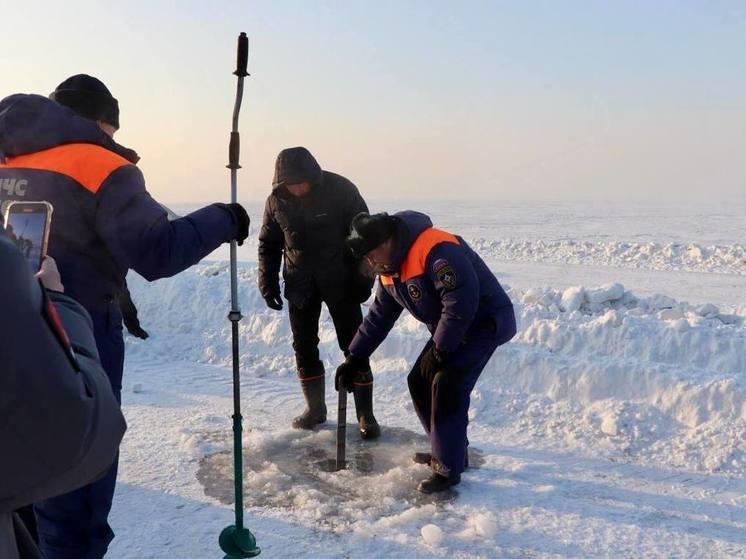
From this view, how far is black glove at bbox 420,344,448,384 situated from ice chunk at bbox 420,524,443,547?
38.3 inches

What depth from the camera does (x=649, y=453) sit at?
4.59m

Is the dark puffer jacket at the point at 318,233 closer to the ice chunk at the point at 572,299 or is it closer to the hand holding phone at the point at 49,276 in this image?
the hand holding phone at the point at 49,276

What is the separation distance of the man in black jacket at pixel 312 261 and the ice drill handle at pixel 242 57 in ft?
4.21

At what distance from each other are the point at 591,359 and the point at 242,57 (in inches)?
153

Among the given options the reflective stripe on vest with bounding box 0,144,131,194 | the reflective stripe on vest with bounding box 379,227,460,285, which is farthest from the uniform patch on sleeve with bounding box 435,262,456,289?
the reflective stripe on vest with bounding box 0,144,131,194

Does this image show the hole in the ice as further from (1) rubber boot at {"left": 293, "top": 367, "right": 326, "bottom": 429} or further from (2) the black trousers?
(2) the black trousers

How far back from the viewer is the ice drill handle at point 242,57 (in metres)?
Answer: 3.34

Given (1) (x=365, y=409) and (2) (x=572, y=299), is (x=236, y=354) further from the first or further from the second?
(2) (x=572, y=299)

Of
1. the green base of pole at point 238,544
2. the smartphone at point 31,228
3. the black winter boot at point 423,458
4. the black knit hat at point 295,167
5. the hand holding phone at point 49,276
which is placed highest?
the black knit hat at point 295,167

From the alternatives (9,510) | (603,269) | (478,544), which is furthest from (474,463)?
(603,269)

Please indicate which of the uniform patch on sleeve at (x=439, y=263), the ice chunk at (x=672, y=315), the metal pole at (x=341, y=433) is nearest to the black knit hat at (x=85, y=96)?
the uniform patch on sleeve at (x=439, y=263)

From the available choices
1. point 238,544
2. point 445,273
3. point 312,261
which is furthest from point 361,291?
point 238,544

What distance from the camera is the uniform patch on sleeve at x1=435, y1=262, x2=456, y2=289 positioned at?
12.4 feet

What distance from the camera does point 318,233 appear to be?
4871 millimetres
